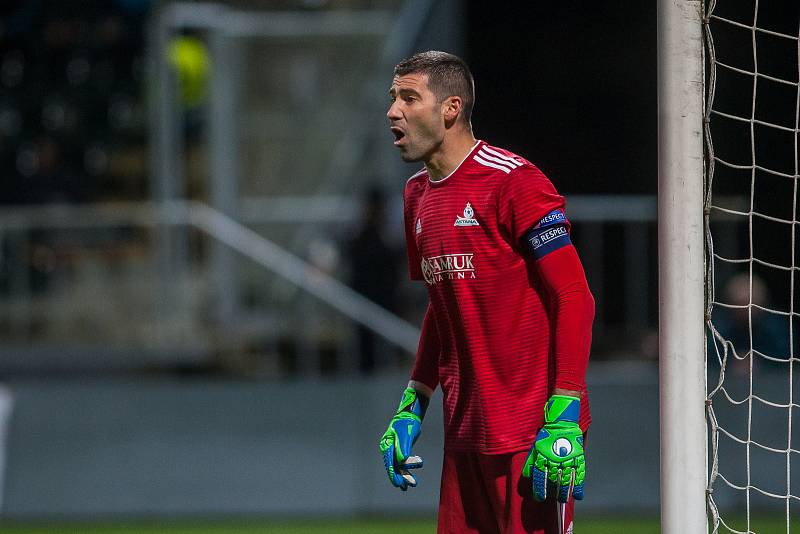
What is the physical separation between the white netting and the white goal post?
11.0ft

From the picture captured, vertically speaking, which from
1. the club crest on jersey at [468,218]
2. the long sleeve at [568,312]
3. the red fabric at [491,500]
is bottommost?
the red fabric at [491,500]

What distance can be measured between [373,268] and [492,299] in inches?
214

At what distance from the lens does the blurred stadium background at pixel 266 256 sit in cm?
829

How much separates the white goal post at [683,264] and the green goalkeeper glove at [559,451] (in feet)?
1.04

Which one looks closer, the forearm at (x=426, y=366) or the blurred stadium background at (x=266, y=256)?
the forearm at (x=426, y=366)

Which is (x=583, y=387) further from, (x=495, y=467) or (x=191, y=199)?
(x=191, y=199)

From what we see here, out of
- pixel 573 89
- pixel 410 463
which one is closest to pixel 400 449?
pixel 410 463

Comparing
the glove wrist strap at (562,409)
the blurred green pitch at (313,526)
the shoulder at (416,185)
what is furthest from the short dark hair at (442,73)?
the blurred green pitch at (313,526)

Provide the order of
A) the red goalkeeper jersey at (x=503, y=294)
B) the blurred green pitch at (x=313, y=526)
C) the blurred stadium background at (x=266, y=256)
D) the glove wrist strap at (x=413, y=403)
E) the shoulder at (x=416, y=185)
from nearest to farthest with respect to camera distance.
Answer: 1. the red goalkeeper jersey at (x=503, y=294)
2. the shoulder at (x=416, y=185)
3. the glove wrist strap at (x=413, y=403)
4. the blurred green pitch at (x=313, y=526)
5. the blurred stadium background at (x=266, y=256)

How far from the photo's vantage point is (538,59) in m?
10.6

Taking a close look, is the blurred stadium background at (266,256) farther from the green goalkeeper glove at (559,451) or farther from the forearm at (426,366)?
the green goalkeeper glove at (559,451)

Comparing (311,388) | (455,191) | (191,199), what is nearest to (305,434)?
(311,388)

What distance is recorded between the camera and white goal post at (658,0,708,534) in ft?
11.0

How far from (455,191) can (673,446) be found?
884 mm
